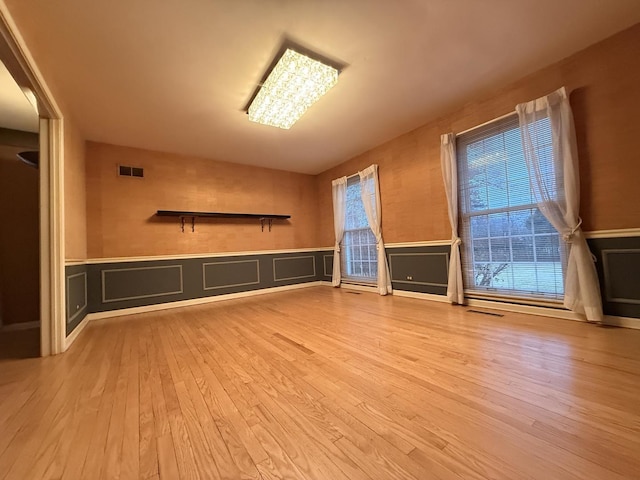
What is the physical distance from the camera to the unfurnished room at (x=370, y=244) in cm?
118

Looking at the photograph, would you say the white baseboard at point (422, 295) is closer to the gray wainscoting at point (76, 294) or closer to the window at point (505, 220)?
the window at point (505, 220)

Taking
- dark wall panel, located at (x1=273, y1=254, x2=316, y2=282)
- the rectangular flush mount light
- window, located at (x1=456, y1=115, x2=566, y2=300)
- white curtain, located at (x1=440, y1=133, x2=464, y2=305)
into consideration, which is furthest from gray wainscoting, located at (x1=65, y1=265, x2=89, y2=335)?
window, located at (x1=456, y1=115, x2=566, y2=300)

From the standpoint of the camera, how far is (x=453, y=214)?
11.6 feet

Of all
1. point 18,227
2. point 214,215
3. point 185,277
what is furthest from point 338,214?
point 18,227

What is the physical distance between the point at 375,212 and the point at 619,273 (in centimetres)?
307

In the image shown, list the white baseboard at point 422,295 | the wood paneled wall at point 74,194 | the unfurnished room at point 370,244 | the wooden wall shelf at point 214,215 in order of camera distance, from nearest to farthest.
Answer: the unfurnished room at point 370,244
the wood paneled wall at point 74,194
the white baseboard at point 422,295
the wooden wall shelf at point 214,215

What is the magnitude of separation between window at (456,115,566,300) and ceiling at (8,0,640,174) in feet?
2.26

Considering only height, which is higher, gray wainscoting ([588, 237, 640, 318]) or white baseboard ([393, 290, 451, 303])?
gray wainscoting ([588, 237, 640, 318])

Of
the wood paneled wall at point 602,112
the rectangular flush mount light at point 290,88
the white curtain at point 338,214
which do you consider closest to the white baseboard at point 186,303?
the white curtain at point 338,214

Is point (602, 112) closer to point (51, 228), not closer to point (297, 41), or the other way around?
point (297, 41)

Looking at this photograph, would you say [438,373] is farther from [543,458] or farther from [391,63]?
[391,63]

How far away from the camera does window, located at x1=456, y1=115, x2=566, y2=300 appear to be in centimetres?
279

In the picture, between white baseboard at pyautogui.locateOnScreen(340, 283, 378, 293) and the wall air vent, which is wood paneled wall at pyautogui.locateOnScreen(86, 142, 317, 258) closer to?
the wall air vent

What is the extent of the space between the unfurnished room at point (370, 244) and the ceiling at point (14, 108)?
4 cm
